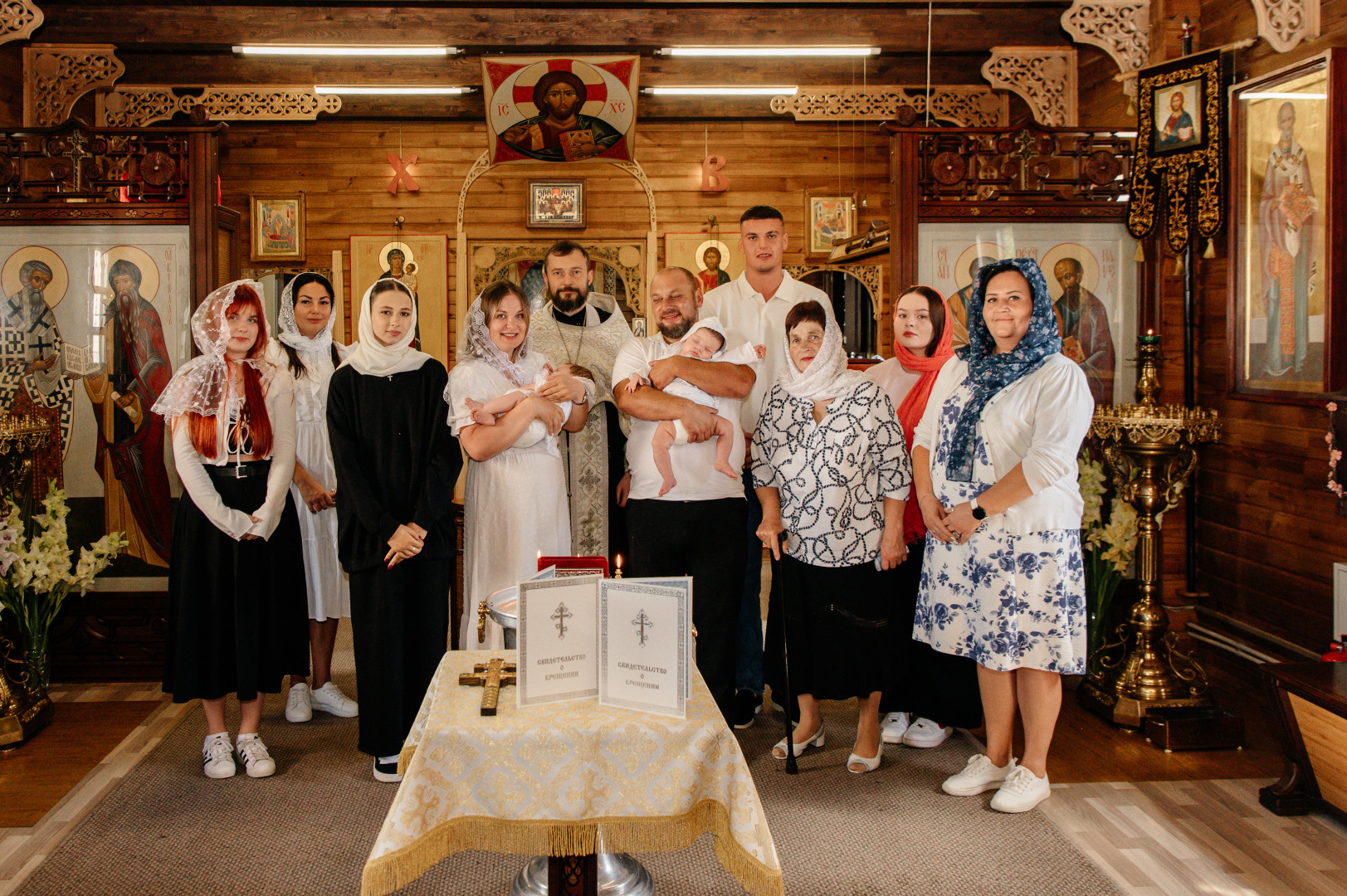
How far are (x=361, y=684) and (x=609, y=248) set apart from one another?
5.82 metres

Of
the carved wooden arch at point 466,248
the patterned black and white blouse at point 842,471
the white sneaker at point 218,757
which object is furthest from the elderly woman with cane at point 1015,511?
the carved wooden arch at point 466,248

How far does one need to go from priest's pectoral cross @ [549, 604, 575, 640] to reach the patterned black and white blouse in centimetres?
142

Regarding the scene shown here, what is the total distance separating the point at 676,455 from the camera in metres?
3.20

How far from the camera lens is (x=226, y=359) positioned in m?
3.24

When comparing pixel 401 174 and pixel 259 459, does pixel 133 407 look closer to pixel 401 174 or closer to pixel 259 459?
pixel 259 459

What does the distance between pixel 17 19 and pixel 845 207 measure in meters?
5.92

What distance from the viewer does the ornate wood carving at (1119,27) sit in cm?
487

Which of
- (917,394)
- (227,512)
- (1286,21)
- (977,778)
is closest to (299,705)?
(227,512)

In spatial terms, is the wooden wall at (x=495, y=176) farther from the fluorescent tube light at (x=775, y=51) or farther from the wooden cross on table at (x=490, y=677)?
the wooden cross on table at (x=490, y=677)

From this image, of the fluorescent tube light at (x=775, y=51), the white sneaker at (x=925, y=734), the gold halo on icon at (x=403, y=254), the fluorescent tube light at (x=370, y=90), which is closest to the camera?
the white sneaker at (x=925, y=734)

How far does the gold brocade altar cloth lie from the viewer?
5.89 ft

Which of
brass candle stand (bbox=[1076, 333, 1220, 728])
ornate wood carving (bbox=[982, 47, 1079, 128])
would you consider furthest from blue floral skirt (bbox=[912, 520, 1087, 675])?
ornate wood carving (bbox=[982, 47, 1079, 128])

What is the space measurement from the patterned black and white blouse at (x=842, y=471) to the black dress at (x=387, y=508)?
3.67ft

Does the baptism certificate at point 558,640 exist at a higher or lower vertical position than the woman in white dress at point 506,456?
lower
